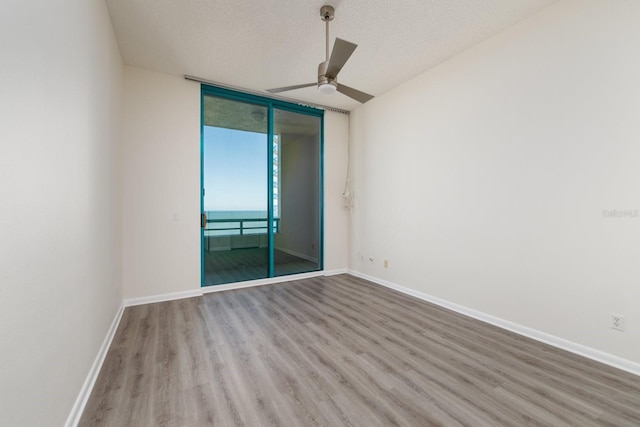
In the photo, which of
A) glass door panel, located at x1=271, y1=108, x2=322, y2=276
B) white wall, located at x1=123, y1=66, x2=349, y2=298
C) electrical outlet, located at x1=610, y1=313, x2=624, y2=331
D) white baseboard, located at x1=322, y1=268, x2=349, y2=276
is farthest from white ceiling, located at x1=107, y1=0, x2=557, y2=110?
white baseboard, located at x1=322, y1=268, x2=349, y2=276

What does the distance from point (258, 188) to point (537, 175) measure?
11.6ft

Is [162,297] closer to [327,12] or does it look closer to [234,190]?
[234,190]

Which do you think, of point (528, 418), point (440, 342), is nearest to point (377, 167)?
point (440, 342)

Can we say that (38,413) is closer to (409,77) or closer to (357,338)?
(357,338)

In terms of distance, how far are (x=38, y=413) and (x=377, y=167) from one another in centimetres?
423

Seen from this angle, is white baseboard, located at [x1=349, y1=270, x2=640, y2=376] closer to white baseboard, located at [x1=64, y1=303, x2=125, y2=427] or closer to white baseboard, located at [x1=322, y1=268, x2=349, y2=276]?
white baseboard, located at [x1=322, y1=268, x2=349, y2=276]

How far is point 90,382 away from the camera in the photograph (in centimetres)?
187

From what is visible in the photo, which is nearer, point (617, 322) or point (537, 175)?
point (617, 322)

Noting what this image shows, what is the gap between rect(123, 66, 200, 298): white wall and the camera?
3473 millimetres

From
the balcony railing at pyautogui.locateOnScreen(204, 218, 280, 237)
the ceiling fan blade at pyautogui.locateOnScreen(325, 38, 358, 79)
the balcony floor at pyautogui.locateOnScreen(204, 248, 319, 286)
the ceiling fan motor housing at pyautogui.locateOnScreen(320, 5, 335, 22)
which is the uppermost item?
the ceiling fan motor housing at pyautogui.locateOnScreen(320, 5, 335, 22)

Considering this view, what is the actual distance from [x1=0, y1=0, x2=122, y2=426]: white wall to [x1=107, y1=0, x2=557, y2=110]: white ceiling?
717 millimetres

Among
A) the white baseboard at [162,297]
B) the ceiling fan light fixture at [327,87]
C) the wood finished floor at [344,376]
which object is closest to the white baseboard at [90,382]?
the wood finished floor at [344,376]

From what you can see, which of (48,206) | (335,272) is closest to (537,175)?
(335,272)

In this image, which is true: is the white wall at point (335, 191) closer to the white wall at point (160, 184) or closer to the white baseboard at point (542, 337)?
the white baseboard at point (542, 337)
